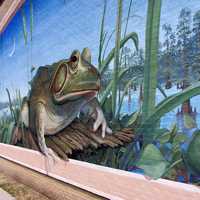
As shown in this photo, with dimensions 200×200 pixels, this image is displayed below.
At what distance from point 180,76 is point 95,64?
1321 mm

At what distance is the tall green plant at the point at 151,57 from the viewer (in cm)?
266

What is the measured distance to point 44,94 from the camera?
452 cm

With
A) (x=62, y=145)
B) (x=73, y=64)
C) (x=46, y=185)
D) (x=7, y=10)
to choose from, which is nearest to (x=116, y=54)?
(x=73, y=64)

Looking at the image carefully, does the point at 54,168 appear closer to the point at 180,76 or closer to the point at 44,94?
the point at 44,94

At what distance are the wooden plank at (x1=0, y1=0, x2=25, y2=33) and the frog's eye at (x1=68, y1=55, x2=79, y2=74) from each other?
2259 millimetres

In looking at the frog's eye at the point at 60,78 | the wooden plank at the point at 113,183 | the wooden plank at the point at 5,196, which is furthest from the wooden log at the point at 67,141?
the wooden plank at the point at 5,196

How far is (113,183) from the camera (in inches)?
123

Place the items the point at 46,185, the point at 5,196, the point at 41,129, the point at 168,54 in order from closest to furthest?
the point at 168,54 < the point at 5,196 < the point at 46,185 < the point at 41,129

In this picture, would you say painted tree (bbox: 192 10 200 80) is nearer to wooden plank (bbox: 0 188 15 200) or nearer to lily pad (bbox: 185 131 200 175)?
lily pad (bbox: 185 131 200 175)

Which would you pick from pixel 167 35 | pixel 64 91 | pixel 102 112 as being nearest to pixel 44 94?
pixel 64 91

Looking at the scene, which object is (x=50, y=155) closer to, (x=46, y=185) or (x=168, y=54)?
(x=46, y=185)

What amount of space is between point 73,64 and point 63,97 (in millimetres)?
511

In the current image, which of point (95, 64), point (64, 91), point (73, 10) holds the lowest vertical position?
point (64, 91)

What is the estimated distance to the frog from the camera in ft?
11.5
